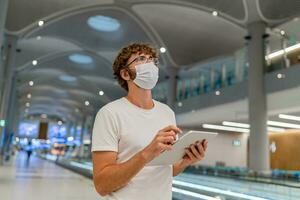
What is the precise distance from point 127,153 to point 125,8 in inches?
755

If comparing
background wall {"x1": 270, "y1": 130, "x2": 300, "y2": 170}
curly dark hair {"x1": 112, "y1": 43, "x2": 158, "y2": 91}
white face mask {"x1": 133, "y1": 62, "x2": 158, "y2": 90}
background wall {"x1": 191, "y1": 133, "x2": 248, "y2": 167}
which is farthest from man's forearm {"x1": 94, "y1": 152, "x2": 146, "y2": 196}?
background wall {"x1": 191, "y1": 133, "x2": 248, "y2": 167}

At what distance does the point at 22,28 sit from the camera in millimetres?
19859

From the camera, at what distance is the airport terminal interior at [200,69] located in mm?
11398

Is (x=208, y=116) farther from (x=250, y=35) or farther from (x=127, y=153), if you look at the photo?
(x=127, y=153)

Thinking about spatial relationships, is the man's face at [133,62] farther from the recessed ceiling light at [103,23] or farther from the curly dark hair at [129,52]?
the recessed ceiling light at [103,23]

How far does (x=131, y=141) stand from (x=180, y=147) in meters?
0.22

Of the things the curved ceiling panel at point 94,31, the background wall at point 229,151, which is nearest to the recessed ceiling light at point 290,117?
the curved ceiling panel at point 94,31

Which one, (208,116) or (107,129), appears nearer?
(107,129)

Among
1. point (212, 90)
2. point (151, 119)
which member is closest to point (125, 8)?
point (212, 90)

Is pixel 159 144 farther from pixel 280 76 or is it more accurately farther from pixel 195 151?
pixel 280 76

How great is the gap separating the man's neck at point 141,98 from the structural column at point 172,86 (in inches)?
939

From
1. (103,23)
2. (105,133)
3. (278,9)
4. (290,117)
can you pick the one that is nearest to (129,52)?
(105,133)

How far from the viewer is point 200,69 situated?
24.3 m

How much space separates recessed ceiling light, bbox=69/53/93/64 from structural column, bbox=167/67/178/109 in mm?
8439
